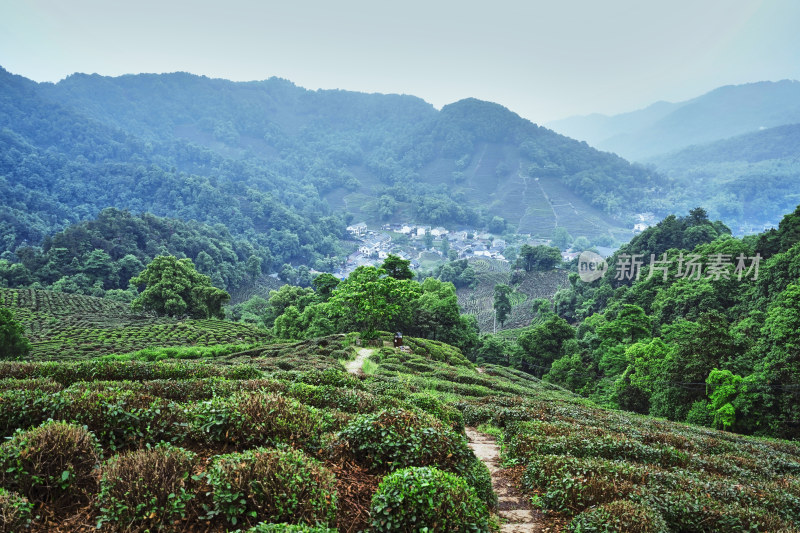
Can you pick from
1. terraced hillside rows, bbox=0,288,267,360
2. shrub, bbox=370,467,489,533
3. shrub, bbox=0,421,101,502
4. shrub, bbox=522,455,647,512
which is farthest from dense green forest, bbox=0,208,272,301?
shrub, bbox=370,467,489,533

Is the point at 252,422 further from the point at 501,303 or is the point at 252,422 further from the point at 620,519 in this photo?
the point at 501,303

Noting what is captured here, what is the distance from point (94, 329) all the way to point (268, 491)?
56.5 meters

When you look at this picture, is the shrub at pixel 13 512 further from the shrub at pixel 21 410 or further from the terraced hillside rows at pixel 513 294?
the terraced hillside rows at pixel 513 294

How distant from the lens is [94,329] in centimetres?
4872

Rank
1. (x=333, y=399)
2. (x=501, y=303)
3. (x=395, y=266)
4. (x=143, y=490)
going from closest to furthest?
(x=143, y=490)
(x=333, y=399)
(x=395, y=266)
(x=501, y=303)

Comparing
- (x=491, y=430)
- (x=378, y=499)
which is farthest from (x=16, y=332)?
(x=378, y=499)

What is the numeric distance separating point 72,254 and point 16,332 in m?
68.5

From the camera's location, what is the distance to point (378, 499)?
16.0 ft

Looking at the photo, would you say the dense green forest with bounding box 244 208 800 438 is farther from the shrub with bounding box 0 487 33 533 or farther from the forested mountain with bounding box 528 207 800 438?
the shrub with bounding box 0 487 33 533

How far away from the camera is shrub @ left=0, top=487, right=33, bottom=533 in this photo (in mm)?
3920

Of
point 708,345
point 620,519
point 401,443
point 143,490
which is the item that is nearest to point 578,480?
point 620,519

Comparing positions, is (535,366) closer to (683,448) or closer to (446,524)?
(683,448)

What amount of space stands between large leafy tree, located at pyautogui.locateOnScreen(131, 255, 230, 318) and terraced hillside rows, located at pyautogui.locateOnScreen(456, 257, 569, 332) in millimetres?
60365

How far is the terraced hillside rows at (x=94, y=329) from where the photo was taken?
1542 inches
